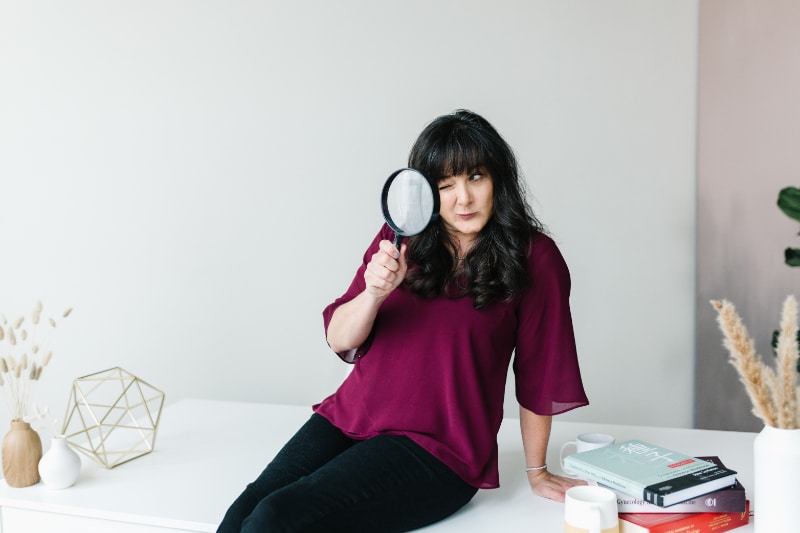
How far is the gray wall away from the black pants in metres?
1.27

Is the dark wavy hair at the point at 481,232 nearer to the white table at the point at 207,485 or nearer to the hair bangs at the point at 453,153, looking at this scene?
the hair bangs at the point at 453,153

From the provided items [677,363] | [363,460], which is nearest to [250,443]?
[363,460]

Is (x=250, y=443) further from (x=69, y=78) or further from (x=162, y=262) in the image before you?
(x=69, y=78)

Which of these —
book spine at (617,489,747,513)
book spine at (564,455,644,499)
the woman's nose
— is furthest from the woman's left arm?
the woman's nose

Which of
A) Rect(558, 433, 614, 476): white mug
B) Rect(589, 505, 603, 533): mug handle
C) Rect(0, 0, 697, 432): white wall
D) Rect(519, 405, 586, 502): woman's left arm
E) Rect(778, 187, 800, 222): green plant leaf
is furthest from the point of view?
Rect(0, 0, 697, 432): white wall

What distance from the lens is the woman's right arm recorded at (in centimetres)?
147

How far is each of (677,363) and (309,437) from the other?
162 centimetres

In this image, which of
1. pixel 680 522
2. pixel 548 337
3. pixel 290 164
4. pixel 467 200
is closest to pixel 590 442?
pixel 548 337

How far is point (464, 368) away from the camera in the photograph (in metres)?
1.63

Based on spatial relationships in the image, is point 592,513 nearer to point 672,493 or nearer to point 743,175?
point 672,493

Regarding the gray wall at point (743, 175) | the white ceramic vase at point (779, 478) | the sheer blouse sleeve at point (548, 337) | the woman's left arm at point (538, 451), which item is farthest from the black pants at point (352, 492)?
the gray wall at point (743, 175)

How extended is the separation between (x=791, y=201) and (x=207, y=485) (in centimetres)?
138

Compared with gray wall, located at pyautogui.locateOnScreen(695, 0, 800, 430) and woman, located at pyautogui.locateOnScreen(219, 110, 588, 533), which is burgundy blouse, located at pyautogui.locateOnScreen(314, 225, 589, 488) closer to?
woman, located at pyautogui.locateOnScreen(219, 110, 588, 533)

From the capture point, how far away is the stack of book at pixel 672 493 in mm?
1400
